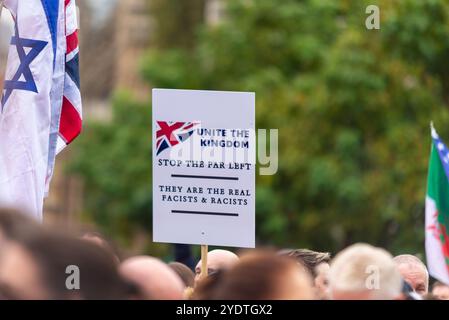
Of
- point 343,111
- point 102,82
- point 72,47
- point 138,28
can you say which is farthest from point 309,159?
point 102,82

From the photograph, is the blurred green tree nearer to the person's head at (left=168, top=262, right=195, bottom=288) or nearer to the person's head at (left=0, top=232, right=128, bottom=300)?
the person's head at (left=168, top=262, right=195, bottom=288)

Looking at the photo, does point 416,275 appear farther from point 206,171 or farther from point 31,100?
point 31,100

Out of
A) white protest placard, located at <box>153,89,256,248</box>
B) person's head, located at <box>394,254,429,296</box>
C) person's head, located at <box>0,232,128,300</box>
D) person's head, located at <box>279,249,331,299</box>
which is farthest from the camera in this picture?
person's head, located at <box>394,254,429,296</box>

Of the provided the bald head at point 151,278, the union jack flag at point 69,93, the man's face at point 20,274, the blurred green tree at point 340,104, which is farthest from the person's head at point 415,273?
the blurred green tree at point 340,104

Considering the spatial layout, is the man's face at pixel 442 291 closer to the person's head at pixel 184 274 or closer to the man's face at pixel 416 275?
the man's face at pixel 416 275

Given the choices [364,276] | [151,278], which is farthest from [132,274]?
[364,276]

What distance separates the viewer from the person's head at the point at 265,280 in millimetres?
4293

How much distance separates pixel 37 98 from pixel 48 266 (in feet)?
10.4

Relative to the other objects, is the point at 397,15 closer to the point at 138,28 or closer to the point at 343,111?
the point at 343,111

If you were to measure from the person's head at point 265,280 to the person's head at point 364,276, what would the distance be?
427 mm

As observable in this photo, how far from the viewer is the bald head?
4.44 meters

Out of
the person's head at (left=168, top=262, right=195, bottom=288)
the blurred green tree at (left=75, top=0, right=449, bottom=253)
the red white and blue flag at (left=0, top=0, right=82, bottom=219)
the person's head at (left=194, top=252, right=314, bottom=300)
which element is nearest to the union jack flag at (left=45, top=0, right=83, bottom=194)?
the red white and blue flag at (left=0, top=0, right=82, bottom=219)

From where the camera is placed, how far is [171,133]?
691cm
